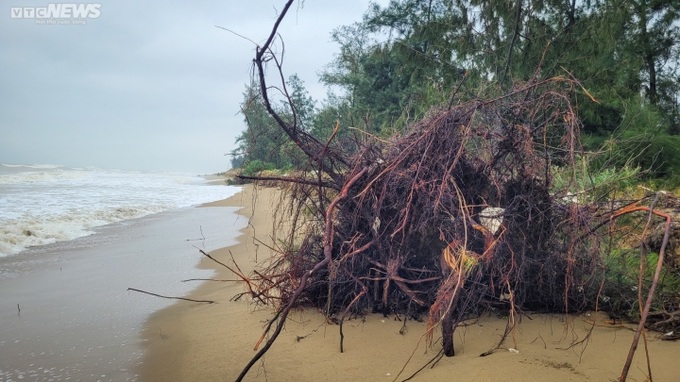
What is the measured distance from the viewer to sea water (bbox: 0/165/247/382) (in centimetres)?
251

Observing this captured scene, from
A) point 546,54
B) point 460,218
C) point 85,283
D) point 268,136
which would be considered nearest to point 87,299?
point 85,283

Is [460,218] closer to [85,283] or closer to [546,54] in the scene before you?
[85,283]

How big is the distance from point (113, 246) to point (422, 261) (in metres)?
5.26

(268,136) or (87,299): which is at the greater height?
(268,136)

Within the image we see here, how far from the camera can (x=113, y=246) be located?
6277 mm

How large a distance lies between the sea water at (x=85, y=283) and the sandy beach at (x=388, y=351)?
0.94 ft

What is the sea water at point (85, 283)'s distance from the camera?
8.23 feet

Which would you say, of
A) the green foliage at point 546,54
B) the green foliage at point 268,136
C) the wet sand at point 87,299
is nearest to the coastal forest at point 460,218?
the green foliage at point 268,136

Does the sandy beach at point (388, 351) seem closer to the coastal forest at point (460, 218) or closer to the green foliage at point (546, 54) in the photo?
the coastal forest at point (460, 218)

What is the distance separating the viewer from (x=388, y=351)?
96.0 inches

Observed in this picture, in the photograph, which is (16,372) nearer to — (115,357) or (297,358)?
(115,357)

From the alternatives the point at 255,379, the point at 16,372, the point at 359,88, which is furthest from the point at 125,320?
the point at 359,88

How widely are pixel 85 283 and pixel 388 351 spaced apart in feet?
11.0

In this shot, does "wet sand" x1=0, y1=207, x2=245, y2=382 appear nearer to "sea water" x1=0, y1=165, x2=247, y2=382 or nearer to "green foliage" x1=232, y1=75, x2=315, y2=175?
"sea water" x1=0, y1=165, x2=247, y2=382
